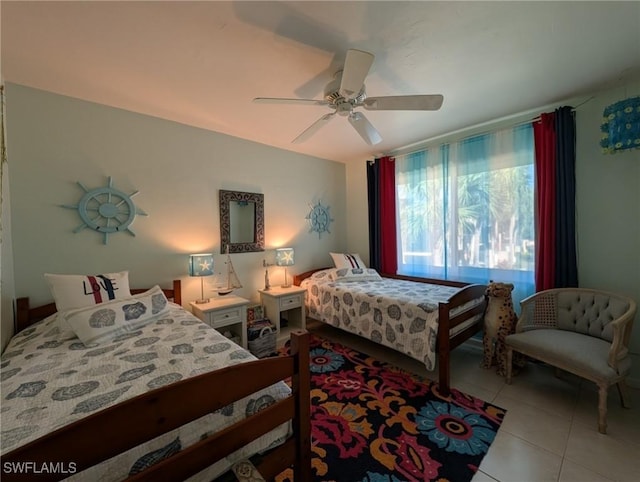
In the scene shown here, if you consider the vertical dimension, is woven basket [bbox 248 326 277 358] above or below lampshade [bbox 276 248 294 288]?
below

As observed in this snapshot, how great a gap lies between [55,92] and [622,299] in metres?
4.81

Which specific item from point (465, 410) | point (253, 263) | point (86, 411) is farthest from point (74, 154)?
point (465, 410)

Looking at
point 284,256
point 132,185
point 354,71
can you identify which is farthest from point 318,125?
point 132,185

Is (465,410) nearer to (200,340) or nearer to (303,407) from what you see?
(303,407)

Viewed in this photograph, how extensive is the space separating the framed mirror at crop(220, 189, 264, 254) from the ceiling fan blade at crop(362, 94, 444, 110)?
188 cm

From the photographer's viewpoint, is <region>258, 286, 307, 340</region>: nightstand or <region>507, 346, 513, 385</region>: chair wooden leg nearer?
<region>507, 346, 513, 385</region>: chair wooden leg

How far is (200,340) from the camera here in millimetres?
1571

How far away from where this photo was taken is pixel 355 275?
3.45 metres

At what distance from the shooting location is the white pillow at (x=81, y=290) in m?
1.78

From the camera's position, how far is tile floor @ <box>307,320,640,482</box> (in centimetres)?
142

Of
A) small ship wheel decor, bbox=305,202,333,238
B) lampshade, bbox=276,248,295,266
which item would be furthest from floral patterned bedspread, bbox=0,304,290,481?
small ship wheel decor, bbox=305,202,333,238

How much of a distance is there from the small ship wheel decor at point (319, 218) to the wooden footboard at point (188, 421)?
288 centimetres

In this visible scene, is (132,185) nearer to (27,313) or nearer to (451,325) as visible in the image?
(27,313)

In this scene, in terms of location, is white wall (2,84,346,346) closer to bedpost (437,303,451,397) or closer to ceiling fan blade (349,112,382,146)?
ceiling fan blade (349,112,382,146)
